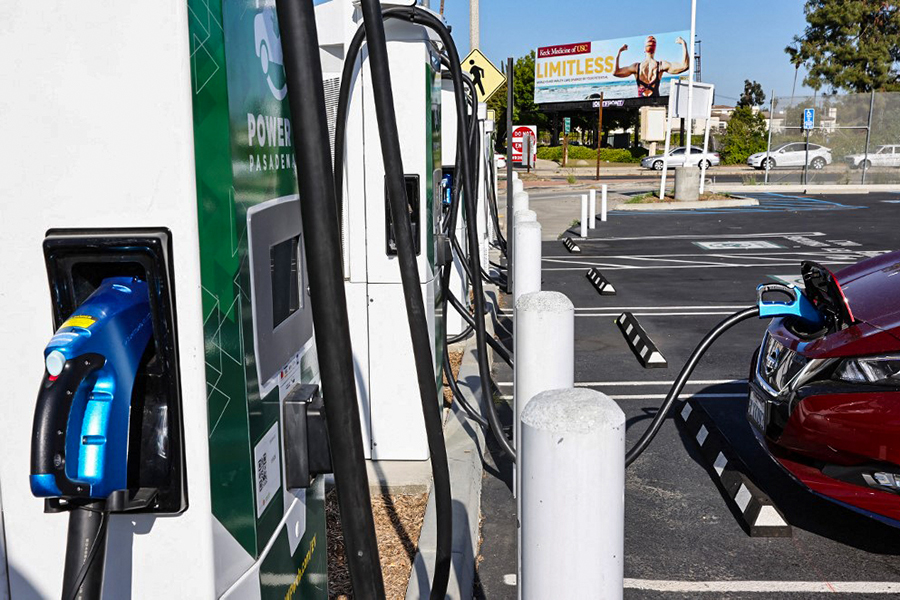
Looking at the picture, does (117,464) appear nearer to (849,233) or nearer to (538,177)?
(849,233)

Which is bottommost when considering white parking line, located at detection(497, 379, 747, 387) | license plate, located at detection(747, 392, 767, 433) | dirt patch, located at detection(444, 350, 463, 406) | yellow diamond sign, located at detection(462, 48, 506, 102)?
white parking line, located at detection(497, 379, 747, 387)

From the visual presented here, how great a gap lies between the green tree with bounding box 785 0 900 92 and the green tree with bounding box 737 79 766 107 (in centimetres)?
4117

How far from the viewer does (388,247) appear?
5238 mm

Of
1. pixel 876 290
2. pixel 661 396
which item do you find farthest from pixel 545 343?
pixel 661 396

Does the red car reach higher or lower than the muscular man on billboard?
lower

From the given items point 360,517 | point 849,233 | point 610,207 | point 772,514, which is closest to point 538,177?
point 610,207

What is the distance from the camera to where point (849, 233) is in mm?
18266

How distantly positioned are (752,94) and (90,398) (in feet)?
336

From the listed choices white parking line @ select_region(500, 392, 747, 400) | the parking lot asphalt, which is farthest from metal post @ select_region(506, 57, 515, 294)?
white parking line @ select_region(500, 392, 747, 400)

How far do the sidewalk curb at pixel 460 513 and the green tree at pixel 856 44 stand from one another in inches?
1948

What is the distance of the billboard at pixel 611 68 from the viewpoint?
56656mm

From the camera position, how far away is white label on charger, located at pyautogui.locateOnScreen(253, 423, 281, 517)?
1.91 m

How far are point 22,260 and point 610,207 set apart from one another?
2549 centimetres

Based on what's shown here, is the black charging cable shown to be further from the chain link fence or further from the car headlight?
the chain link fence
